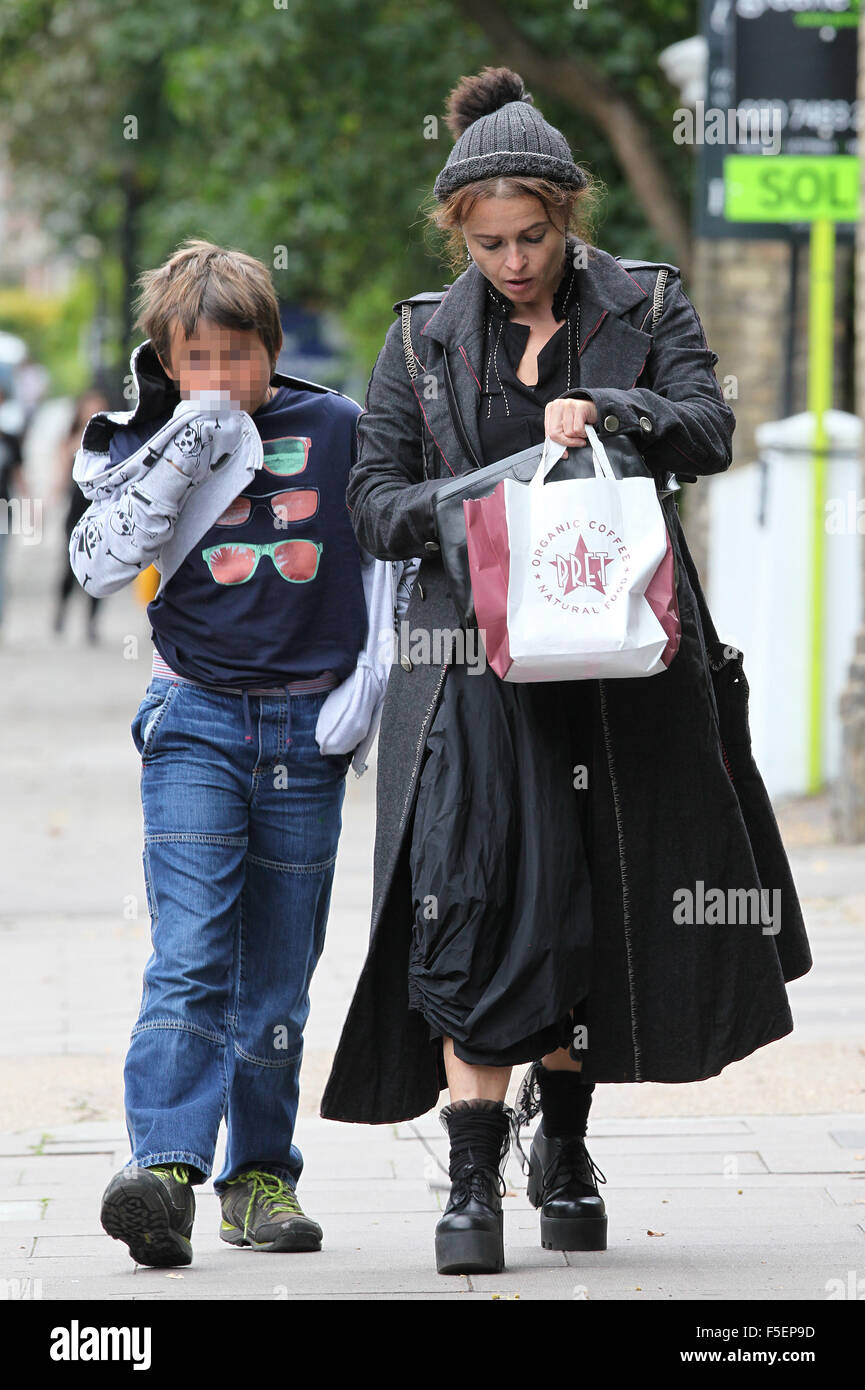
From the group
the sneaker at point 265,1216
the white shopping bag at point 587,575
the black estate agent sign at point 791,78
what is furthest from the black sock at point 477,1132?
the black estate agent sign at point 791,78

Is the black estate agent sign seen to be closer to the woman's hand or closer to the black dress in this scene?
the black dress

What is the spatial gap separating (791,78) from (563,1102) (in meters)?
7.80

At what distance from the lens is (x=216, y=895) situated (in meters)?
3.89

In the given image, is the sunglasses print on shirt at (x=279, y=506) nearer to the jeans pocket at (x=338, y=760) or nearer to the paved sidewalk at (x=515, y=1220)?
the jeans pocket at (x=338, y=760)

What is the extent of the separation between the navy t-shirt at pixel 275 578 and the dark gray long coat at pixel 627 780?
0.19 meters

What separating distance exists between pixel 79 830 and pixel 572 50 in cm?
821

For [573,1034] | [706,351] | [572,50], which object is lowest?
[573,1034]

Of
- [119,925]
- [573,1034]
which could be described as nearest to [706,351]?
[573,1034]

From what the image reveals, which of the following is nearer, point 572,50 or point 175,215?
point 572,50

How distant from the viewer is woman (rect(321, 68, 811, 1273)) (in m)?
3.64

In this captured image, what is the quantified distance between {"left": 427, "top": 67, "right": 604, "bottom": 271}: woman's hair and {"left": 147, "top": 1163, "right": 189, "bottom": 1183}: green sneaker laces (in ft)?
5.41

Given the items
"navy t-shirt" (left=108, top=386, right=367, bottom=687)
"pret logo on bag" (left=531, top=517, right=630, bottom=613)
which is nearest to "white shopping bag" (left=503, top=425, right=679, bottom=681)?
"pret logo on bag" (left=531, top=517, right=630, bottom=613)
